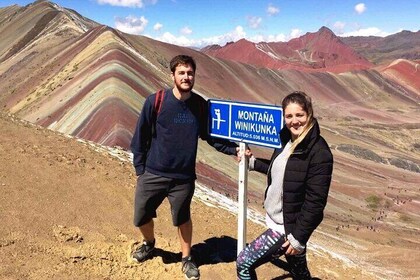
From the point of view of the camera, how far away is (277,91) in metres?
54.9

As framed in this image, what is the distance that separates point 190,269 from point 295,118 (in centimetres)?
221

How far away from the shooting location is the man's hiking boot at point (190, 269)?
458cm

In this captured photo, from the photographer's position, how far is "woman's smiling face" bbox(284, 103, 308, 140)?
3260mm

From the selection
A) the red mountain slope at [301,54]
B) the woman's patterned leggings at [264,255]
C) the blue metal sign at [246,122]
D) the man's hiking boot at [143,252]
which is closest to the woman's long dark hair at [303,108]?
the blue metal sign at [246,122]

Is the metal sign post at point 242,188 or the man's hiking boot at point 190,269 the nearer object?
the metal sign post at point 242,188

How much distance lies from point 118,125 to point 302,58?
313 feet

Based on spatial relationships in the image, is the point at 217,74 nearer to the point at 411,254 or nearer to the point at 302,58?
the point at 411,254

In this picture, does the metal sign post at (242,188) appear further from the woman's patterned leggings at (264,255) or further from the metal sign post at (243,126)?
the woman's patterned leggings at (264,255)

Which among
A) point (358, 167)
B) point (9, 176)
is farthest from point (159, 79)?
point (9, 176)

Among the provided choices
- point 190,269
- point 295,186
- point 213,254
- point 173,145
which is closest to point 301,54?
point 213,254

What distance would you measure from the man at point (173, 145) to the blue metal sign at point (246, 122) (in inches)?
4.9

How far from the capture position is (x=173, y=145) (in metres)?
4.18

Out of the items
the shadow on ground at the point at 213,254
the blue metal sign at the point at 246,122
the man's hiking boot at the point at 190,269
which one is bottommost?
the shadow on ground at the point at 213,254

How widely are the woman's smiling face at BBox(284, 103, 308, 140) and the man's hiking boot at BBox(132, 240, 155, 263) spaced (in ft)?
7.80
